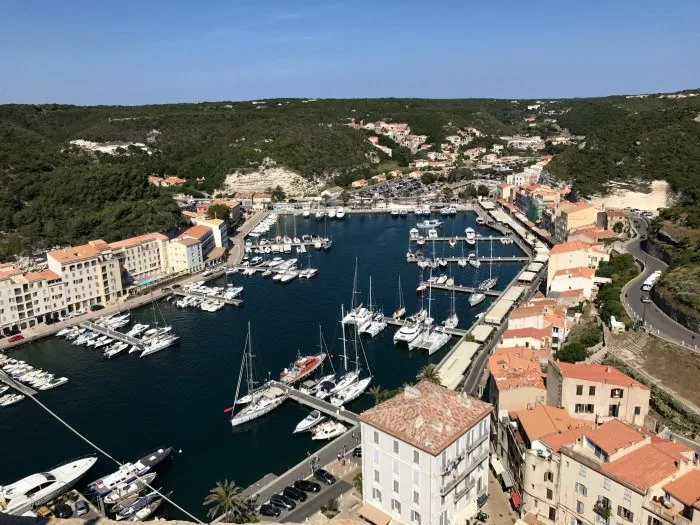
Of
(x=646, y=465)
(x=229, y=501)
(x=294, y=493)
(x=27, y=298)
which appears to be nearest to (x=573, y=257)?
(x=646, y=465)

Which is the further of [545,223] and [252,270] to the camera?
[545,223]

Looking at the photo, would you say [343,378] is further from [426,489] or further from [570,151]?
[570,151]

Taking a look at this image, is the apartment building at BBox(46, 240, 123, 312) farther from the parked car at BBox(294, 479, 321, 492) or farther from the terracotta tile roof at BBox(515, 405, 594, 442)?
the terracotta tile roof at BBox(515, 405, 594, 442)

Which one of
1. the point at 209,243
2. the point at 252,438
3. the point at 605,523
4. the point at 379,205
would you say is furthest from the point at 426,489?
the point at 379,205

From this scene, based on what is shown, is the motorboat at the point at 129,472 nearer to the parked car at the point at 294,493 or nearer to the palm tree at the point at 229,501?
the palm tree at the point at 229,501

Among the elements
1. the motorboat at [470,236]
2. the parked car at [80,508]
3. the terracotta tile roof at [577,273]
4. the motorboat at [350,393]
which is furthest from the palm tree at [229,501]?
the motorboat at [470,236]

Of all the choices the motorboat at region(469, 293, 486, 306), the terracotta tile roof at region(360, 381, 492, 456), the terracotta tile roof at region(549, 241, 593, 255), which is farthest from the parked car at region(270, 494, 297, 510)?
the terracotta tile roof at region(549, 241, 593, 255)
